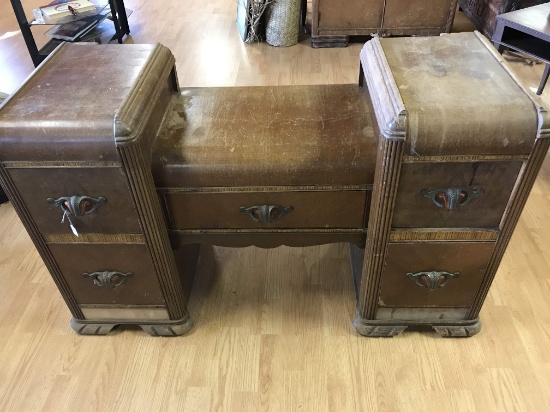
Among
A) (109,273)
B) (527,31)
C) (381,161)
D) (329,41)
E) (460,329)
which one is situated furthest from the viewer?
(329,41)

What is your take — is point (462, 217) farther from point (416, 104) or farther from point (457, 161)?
point (416, 104)

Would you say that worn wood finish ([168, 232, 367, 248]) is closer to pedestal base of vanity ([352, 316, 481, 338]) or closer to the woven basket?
pedestal base of vanity ([352, 316, 481, 338])

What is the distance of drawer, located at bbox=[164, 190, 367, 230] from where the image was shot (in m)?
1.07

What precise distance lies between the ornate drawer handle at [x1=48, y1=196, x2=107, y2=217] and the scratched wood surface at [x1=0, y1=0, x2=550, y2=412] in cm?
48

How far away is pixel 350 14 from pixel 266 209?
2.11 meters

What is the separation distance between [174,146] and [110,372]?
0.66 meters

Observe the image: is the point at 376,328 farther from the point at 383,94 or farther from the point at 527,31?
the point at 527,31

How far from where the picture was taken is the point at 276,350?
131 cm

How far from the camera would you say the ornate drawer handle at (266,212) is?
1.09 meters

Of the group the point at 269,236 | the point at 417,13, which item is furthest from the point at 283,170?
the point at 417,13

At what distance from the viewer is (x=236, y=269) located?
5.13 feet

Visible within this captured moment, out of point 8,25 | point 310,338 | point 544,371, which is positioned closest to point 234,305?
point 310,338

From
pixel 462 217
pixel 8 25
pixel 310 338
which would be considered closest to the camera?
pixel 462 217

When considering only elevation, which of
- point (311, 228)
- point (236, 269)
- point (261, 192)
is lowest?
point (236, 269)
